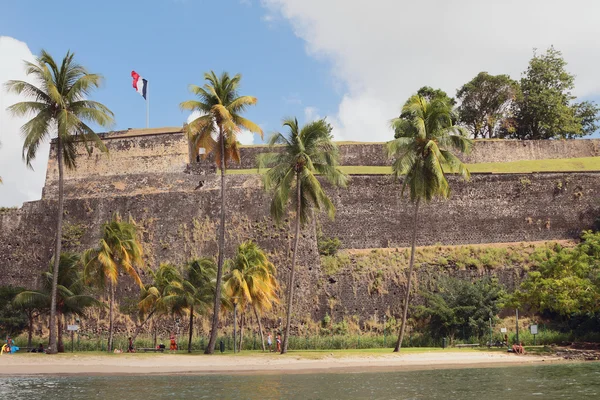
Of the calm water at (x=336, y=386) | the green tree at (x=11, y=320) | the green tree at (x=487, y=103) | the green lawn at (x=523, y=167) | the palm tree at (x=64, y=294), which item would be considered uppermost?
the green tree at (x=487, y=103)

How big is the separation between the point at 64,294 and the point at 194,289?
220 inches

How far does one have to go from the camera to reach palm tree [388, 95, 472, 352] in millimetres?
28062

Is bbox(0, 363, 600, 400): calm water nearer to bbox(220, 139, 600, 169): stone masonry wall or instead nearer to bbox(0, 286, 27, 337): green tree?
bbox(0, 286, 27, 337): green tree

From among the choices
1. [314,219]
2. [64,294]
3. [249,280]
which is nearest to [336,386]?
[249,280]

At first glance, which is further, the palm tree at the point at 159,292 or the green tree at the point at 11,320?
Answer: the green tree at the point at 11,320

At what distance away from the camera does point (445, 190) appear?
94.0ft

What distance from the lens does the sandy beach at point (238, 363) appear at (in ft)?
78.5

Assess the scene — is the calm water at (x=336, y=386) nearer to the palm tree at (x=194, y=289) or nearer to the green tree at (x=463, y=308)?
the palm tree at (x=194, y=289)

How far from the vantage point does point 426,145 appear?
28172 millimetres

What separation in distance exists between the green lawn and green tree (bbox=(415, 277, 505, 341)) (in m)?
10.5

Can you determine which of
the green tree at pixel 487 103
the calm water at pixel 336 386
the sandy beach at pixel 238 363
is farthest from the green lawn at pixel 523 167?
the calm water at pixel 336 386

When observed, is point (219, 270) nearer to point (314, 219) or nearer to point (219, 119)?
point (219, 119)

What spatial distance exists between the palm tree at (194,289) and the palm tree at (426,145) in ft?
28.8

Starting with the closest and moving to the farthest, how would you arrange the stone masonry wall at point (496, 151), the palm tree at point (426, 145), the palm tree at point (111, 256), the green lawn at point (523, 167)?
the palm tree at point (426, 145) < the palm tree at point (111, 256) < the green lawn at point (523, 167) < the stone masonry wall at point (496, 151)
